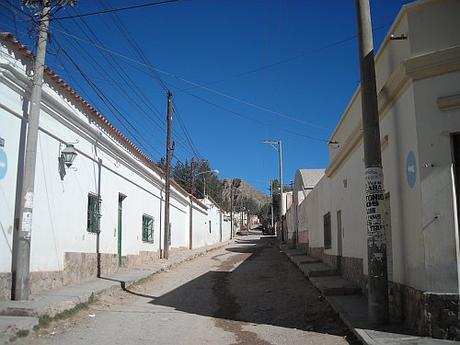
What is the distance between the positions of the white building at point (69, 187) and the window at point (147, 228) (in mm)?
44

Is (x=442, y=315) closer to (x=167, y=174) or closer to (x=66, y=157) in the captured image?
(x=66, y=157)

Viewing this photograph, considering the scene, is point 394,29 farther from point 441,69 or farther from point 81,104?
point 81,104

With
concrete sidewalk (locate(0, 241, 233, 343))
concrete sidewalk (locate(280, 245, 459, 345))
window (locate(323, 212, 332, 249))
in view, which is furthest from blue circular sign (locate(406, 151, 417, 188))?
window (locate(323, 212, 332, 249))

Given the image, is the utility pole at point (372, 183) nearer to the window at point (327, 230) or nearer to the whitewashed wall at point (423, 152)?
the whitewashed wall at point (423, 152)

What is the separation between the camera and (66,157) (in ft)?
42.0

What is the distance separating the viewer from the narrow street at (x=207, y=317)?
8.29 metres

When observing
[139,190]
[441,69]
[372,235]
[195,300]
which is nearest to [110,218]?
[139,190]

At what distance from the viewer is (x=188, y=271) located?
66.9 feet

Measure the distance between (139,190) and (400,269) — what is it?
1429cm

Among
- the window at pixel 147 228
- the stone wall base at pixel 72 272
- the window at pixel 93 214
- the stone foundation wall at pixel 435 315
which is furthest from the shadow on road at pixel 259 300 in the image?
the window at pixel 147 228

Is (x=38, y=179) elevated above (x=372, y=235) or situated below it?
above

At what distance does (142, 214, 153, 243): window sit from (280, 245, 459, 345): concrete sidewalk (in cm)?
854

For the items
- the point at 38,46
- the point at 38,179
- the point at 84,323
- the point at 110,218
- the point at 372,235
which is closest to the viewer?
the point at 372,235

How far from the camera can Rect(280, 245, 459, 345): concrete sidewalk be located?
7145 millimetres
